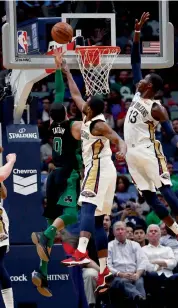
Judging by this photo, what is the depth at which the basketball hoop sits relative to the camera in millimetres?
12430

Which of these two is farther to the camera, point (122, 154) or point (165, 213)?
point (165, 213)

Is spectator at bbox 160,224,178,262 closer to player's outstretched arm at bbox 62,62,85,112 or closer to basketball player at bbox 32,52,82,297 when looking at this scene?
basketball player at bbox 32,52,82,297

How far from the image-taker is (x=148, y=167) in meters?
12.0

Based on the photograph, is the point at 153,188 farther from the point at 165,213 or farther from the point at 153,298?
the point at 153,298

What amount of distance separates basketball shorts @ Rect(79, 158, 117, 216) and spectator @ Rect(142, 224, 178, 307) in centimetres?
244

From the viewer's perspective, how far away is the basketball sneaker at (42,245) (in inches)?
464

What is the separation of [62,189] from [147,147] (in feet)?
3.72

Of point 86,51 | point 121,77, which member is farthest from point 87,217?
point 121,77

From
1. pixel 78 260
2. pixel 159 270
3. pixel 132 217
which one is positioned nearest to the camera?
pixel 78 260

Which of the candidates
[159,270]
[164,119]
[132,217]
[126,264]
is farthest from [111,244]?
[164,119]

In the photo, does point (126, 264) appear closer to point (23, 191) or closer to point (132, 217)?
point (132, 217)

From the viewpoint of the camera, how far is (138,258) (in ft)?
45.8

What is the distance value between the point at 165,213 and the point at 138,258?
2.04m

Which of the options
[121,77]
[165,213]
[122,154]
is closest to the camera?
[122,154]
